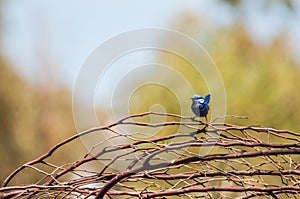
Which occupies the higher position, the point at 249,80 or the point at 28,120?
the point at 249,80

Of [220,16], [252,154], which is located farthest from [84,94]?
[220,16]

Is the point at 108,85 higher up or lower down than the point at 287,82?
lower down

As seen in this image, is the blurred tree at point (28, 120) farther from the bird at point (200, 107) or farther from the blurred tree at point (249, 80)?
the bird at point (200, 107)

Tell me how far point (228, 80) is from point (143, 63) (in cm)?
356

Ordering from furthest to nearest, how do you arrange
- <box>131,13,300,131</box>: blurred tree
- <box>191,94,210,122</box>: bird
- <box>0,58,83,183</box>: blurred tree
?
1. <box>0,58,83,183</box>: blurred tree
2. <box>131,13,300,131</box>: blurred tree
3. <box>191,94,210,122</box>: bird

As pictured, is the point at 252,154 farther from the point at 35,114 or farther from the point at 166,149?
the point at 35,114

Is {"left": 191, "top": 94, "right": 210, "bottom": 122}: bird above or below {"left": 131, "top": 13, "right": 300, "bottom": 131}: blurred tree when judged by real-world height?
below

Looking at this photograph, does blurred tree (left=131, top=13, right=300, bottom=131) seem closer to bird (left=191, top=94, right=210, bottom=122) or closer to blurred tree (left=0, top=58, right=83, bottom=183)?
bird (left=191, top=94, right=210, bottom=122)

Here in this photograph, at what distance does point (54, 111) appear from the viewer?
24.8ft

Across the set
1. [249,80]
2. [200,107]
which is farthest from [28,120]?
[200,107]

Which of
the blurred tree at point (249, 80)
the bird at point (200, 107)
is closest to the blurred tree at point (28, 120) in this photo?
the blurred tree at point (249, 80)

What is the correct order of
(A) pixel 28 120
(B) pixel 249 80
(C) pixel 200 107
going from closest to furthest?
1. (C) pixel 200 107
2. (B) pixel 249 80
3. (A) pixel 28 120

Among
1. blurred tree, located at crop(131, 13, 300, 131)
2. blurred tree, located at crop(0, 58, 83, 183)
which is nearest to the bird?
blurred tree, located at crop(131, 13, 300, 131)

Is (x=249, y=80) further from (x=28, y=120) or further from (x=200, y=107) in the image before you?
(x=200, y=107)
